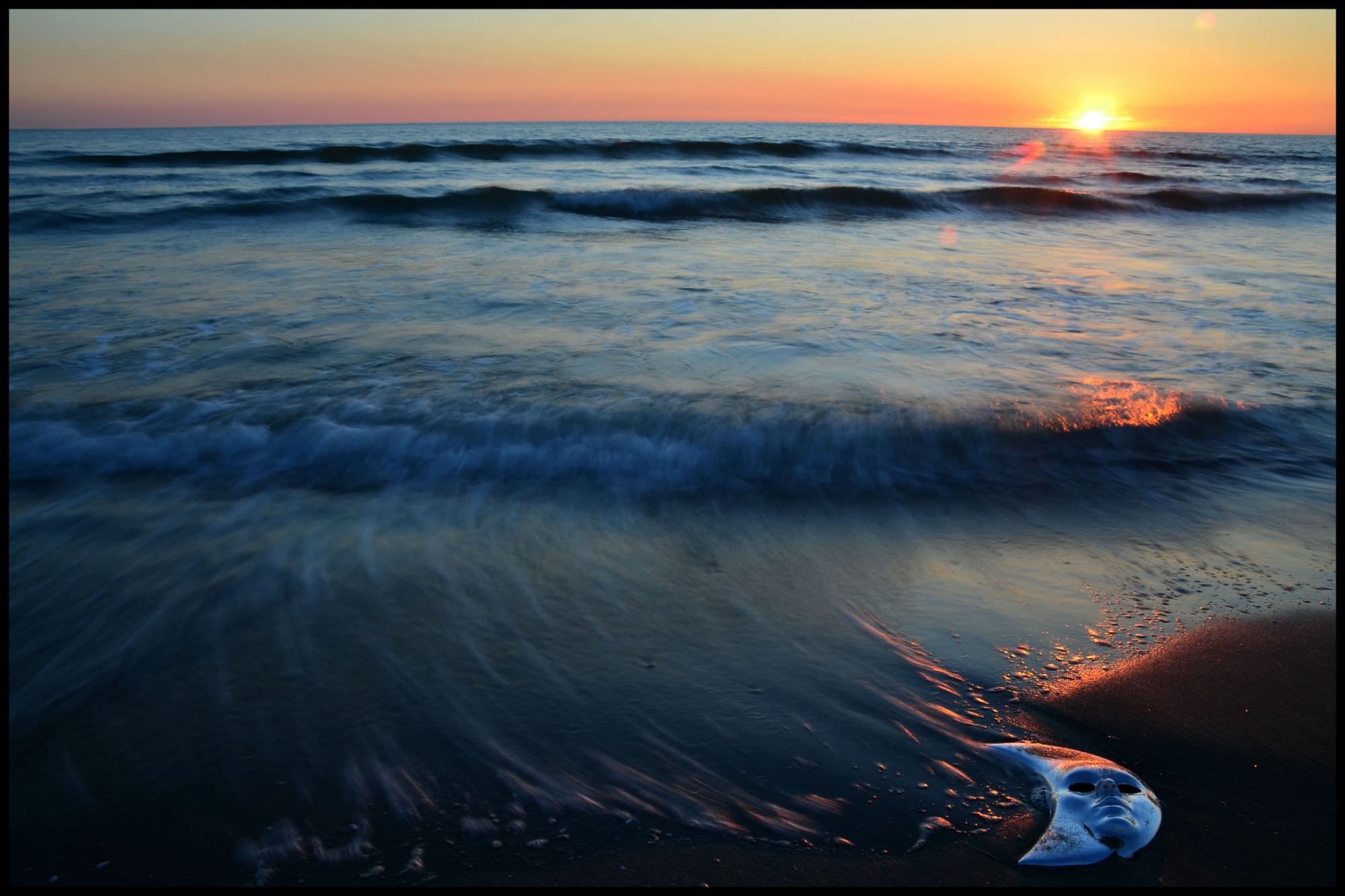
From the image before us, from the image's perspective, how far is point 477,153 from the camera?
23.0 metres

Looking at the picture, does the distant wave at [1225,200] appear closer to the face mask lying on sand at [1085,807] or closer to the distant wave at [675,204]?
the distant wave at [675,204]

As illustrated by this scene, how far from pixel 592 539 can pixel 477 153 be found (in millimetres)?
22290

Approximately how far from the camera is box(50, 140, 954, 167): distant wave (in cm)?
2036

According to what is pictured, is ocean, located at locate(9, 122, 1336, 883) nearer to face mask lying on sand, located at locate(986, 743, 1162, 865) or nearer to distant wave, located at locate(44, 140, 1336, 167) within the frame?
face mask lying on sand, located at locate(986, 743, 1162, 865)

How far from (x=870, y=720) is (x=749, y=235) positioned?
9.96 m

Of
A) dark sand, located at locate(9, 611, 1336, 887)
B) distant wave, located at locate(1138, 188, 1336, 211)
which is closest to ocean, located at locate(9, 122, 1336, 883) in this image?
dark sand, located at locate(9, 611, 1336, 887)

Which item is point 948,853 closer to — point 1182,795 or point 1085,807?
point 1085,807

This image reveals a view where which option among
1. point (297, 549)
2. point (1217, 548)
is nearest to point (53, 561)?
point (297, 549)

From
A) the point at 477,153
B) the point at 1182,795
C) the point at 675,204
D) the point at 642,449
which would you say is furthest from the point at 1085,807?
the point at 477,153

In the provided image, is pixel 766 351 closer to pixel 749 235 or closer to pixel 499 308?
pixel 499 308

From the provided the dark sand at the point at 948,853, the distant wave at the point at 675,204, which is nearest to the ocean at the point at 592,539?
the dark sand at the point at 948,853

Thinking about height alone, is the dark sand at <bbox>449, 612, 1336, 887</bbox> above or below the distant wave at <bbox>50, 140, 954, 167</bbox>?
below

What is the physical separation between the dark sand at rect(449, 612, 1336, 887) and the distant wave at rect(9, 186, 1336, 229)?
37.9 feet

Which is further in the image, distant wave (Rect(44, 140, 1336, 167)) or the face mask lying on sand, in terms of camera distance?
distant wave (Rect(44, 140, 1336, 167))
